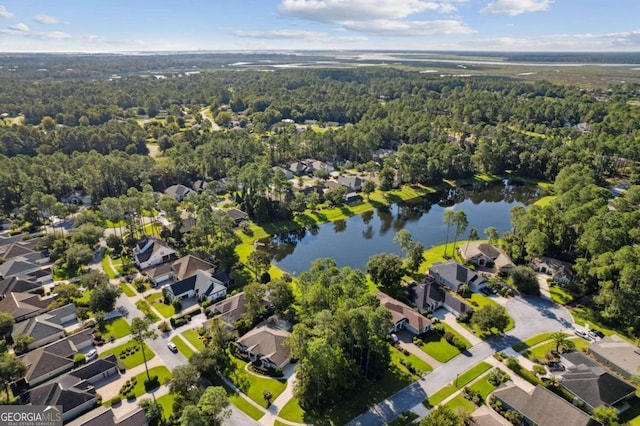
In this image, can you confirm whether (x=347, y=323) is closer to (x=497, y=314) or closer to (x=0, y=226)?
(x=497, y=314)

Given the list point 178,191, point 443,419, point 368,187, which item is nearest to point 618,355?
point 443,419

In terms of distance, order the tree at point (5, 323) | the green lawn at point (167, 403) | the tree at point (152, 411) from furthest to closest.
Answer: the tree at point (5, 323)
the green lawn at point (167, 403)
the tree at point (152, 411)

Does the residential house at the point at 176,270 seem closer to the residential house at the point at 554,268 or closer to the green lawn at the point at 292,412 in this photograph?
the green lawn at the point at 292,412

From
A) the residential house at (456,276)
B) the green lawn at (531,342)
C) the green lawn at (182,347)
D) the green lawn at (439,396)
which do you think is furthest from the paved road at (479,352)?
the green lawn at (182,347)

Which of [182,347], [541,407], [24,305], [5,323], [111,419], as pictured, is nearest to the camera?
[111,419]

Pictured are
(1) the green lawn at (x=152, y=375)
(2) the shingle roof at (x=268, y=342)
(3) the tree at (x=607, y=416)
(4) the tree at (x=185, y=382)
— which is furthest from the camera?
(2) the shingle roof at (x=268, y=342)

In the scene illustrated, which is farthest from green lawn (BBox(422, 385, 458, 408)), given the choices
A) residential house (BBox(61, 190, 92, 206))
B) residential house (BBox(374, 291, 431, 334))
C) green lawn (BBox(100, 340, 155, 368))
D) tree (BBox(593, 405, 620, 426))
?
residential house (BBox(61, 190, 92, 206))

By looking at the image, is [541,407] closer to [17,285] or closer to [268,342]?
[268,342]

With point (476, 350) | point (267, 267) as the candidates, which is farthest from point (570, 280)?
point (267, 267)
